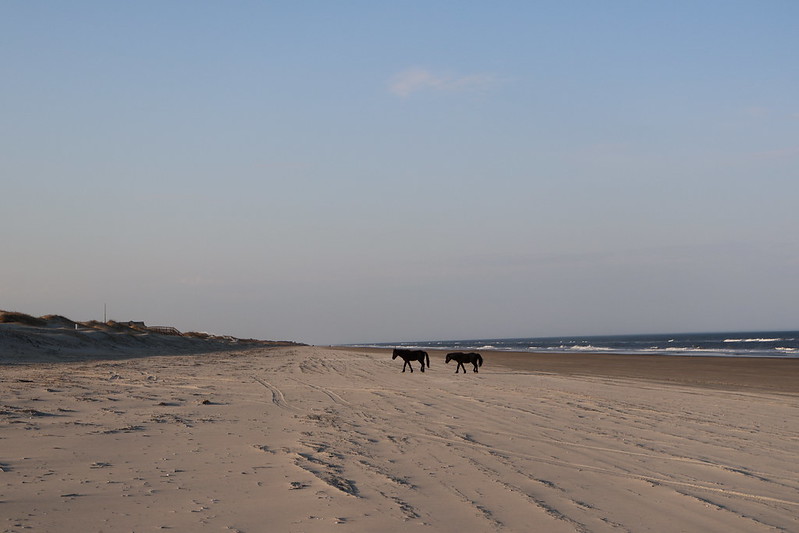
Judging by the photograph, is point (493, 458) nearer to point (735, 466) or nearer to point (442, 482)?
point (442, 482)

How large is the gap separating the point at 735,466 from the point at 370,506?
4476 millimetres

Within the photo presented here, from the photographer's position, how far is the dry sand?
538 centimetres

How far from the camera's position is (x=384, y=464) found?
742 cm

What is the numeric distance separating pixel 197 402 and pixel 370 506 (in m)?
7.92

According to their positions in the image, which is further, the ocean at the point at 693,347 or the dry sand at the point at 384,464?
the ocean at the point at 693,347

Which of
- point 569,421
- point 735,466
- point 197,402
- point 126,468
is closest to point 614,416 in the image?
point 569,421

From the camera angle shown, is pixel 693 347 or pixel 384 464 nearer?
pixel 384 464

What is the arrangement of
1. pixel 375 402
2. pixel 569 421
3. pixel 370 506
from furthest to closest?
pixel 375 402, pixel 569 421, pixel 370 506

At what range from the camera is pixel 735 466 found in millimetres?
7742

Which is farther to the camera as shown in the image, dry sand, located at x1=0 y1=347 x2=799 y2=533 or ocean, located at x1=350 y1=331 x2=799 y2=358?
ocean, located at x1=350 y1=331 x2=799 y2=358

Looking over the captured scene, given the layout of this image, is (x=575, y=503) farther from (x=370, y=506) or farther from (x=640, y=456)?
(x=640, y=456)

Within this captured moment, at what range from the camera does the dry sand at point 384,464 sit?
5375 mm

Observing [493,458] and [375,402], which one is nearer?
[493,458]

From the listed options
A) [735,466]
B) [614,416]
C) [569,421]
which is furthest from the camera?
[614,416]
